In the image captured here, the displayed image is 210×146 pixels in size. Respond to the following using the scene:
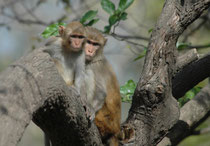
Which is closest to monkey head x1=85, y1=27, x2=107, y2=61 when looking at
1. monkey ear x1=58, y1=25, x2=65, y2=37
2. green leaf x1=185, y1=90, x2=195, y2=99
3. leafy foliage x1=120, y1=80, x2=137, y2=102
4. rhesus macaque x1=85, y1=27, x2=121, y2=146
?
rhesus macaque x1=85, y1=27, x2=121, y2=146

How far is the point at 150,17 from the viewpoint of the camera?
12.9 metres

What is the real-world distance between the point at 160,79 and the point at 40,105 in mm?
1696

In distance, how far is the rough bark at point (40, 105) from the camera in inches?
88.3

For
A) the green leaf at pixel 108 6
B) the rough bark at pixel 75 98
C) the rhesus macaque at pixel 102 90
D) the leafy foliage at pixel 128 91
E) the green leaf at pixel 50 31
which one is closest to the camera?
the rough bark at pixel 75 98

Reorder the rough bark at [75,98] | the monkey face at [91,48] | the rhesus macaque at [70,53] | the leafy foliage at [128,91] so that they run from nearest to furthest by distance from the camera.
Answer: the rough bark at [75,98] → the rhesus macaque at [70,53] → the monkey face at [91,48] → the leafy foliage at [128,91]

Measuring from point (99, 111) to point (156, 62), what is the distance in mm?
1206

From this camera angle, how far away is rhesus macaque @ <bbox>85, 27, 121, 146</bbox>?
4766mm

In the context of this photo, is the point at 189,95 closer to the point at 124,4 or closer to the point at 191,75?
the point at 191,75

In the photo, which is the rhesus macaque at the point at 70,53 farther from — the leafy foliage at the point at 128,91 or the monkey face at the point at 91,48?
the leafy foliage at the point at 128,91

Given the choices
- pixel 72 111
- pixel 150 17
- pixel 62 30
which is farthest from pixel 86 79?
pixel 150 17

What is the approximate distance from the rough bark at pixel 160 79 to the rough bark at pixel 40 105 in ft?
2.05

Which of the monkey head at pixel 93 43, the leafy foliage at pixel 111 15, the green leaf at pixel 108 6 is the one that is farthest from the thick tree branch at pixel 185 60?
the green leaf at pixel 108 6

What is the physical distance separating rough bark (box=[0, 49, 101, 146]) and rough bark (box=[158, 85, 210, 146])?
1.64 meters

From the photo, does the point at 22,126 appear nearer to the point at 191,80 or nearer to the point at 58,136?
the point at 58,136
